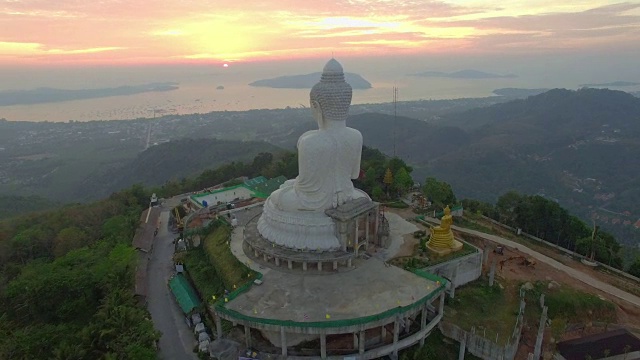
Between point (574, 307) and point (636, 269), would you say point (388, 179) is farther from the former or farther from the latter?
point (636, 269)

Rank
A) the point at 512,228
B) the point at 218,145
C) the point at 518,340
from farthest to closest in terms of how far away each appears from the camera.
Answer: the point at 218,145, the point at 512,228, the point at 518,340

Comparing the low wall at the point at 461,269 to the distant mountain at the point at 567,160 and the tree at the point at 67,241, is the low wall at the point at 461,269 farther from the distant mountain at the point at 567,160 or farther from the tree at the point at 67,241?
the distant mountain at the point at 567,160

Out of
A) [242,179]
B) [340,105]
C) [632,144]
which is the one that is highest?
A: [340,105]

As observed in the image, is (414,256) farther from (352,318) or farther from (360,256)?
(352,318)

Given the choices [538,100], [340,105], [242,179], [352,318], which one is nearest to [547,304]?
[352,318]

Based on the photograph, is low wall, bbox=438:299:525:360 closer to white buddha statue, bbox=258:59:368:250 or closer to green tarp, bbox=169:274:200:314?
white buddha statue, bbox=258:59:368:250

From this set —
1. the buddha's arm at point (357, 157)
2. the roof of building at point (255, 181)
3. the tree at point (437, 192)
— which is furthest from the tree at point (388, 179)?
the buddha's arm at point (357, 157)

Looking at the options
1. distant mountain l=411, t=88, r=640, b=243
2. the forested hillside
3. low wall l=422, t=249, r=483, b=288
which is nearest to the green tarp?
the forested hillside
